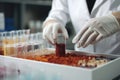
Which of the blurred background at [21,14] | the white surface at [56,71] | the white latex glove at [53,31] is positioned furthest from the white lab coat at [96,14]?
the blurred background at [21,14]

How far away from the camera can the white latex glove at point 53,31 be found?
1027 millimetres

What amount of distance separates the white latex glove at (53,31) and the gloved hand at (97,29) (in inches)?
5.1

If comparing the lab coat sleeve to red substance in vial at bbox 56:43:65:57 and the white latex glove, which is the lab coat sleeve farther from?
red substance in vial at bbox 56:43:65:57

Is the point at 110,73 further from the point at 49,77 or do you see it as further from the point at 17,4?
the point at 17,4

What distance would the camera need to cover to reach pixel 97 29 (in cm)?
87

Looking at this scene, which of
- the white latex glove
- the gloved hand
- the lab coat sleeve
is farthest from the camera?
the lab coat sleeve

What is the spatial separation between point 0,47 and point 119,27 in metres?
0.48

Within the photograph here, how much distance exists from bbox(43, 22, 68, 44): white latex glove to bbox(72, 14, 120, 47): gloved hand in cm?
13

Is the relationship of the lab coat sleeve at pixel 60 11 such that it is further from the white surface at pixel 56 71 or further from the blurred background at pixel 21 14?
the blurred background at pixel 21 14

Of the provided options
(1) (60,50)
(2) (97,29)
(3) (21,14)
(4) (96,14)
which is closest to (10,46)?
(1) (60,50)

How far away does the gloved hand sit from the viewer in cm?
88

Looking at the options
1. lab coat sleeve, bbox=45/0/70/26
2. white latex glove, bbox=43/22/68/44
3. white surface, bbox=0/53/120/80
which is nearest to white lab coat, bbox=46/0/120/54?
lab coat sleeve, bbox=45/0/70/26

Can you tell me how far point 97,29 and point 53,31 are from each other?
0.76 ft

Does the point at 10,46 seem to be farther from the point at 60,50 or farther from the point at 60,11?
the point at 60,11
